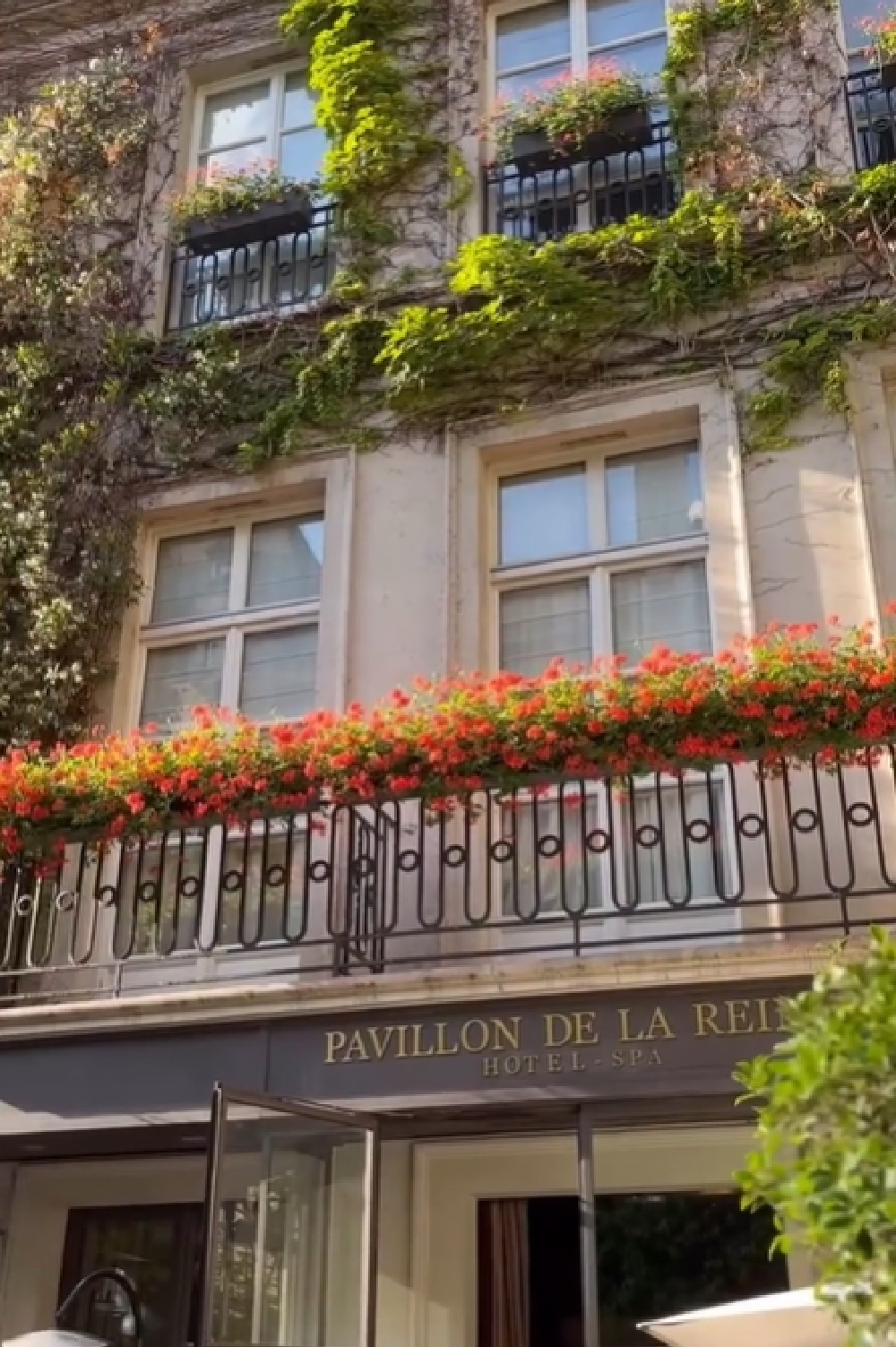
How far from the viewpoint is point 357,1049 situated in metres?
5.89

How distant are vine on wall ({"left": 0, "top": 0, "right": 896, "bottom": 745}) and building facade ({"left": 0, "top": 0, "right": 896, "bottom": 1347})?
0.40ft

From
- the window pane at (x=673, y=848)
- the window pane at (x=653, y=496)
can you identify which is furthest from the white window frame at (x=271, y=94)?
the window pane at (x=673, y=848)

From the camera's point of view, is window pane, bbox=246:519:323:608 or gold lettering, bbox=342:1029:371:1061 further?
window pane, bbox=246:519:323:608

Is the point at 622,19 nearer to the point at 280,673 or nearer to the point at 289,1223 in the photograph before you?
the point at 280,673

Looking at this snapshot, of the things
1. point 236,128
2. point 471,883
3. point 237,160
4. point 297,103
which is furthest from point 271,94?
point 471,883

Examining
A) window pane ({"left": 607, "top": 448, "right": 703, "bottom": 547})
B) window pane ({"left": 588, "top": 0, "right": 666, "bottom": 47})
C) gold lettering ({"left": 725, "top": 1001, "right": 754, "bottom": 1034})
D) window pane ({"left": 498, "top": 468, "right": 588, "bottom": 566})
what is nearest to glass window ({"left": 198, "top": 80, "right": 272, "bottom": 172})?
window pane ({"left": 588, "top": 0, "right": 666, "bottom": 47})

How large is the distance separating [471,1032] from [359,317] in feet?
15.2

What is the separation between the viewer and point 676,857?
6.83 meters

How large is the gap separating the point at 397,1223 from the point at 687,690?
2890mm

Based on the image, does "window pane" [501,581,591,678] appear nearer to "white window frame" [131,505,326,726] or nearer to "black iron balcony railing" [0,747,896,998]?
"black iron balcony railing" [0,747,896,998]

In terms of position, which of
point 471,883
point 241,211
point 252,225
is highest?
point 241,211

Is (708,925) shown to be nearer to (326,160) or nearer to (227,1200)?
(227,1200)

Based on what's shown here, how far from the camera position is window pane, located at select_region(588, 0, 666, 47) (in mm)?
9320

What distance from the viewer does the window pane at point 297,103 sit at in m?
9.97
